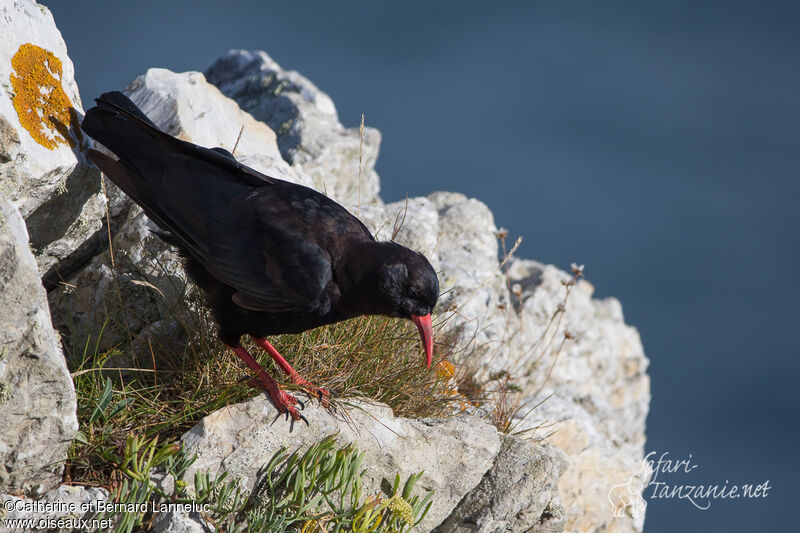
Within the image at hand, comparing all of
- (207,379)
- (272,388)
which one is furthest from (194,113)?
(272,388)

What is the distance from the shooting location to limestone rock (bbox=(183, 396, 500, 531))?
4113mm

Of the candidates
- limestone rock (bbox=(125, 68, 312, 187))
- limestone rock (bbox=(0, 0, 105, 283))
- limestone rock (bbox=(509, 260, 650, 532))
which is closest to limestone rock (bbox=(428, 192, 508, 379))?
A: limestone rock (bbox=(509, 260, 650, 532))

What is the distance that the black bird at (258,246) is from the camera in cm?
420

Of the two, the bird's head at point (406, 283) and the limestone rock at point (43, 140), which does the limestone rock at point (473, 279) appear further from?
the limestone rock at point (43, 140)

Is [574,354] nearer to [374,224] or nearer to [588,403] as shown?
[588,403]

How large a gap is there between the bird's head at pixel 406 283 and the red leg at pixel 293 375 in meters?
0.77

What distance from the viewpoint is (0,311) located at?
133 inches

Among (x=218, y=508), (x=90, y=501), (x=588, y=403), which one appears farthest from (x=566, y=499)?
(x=90, y=501)

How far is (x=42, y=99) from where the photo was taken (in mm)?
4422

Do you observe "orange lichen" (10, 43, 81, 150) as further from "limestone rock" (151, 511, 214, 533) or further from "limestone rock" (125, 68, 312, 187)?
"limestone rock" (151, 511, 214, 533)

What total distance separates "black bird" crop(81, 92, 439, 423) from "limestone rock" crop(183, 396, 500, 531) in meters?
0.16

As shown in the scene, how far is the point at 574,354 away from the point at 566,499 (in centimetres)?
317

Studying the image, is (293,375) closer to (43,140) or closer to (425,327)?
(425,327)

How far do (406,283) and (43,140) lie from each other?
2369mm
